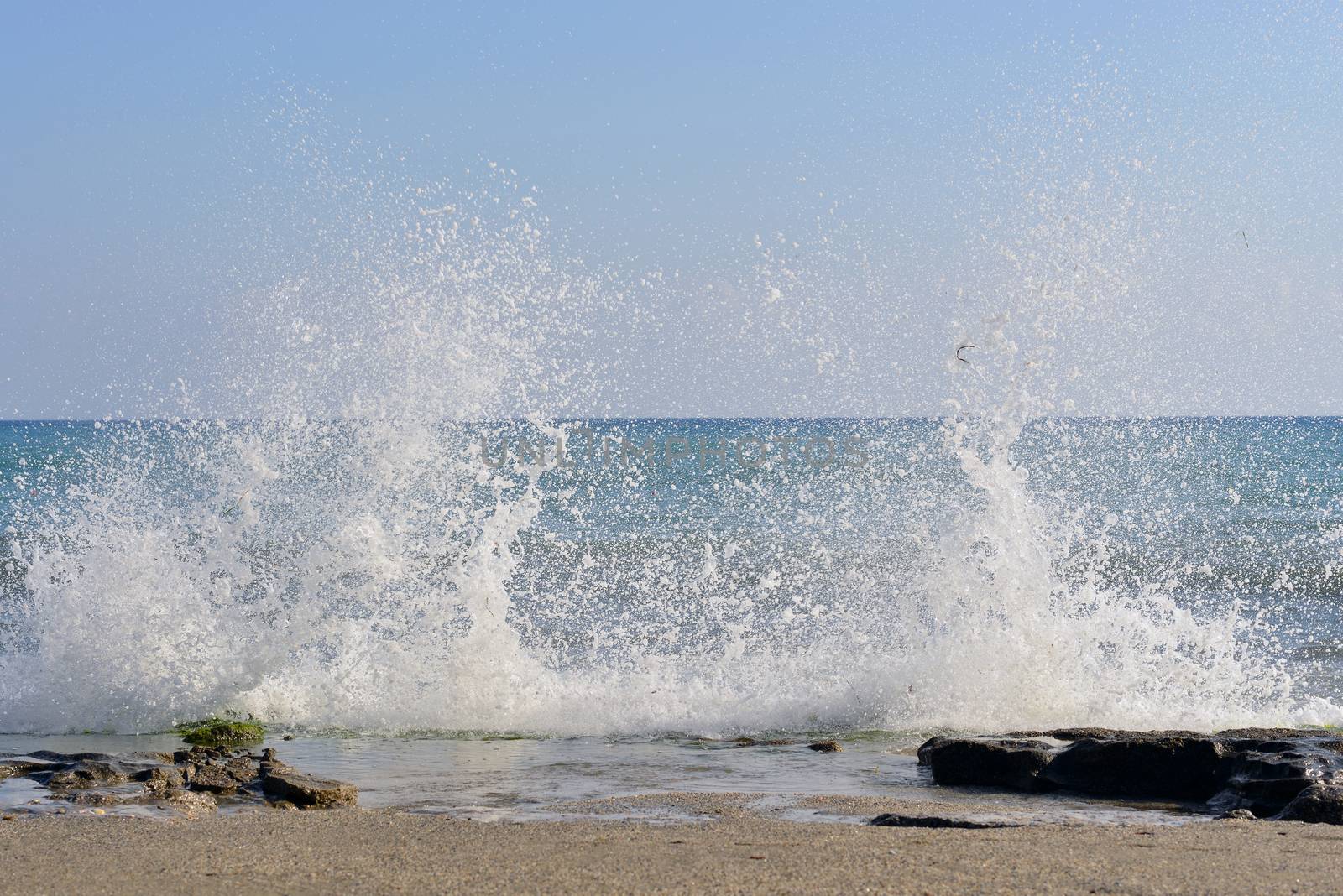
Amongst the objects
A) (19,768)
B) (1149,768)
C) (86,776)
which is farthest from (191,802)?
(1149,768)

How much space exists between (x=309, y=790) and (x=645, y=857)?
6.03ft

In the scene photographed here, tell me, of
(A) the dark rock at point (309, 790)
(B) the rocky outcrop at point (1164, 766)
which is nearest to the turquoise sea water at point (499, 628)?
(B) the rocky outcrop at point (1164, 766)

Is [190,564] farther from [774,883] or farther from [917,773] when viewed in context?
[774,883]

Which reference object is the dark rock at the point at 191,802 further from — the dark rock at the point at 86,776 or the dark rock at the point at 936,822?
Answer: the dark rock at the point at 936,822

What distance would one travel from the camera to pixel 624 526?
19344 millimetres

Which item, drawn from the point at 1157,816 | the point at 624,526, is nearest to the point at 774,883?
the point at 1157,816

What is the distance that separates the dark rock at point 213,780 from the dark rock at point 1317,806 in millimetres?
4324

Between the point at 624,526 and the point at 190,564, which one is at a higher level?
the point at 624,526

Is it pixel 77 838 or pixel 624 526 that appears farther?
pixel 624 526

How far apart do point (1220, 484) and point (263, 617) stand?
83.0 ft

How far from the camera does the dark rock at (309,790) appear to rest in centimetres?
538

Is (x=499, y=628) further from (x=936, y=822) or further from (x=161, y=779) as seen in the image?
(x=936, y=822)

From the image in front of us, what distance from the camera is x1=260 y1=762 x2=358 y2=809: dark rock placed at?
538cm

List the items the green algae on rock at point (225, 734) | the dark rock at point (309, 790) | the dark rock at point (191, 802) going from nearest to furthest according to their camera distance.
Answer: the dark rock at point (191, 802) → the dark rock at point (309, 790) → the green algae on rock at point (225, 734)
